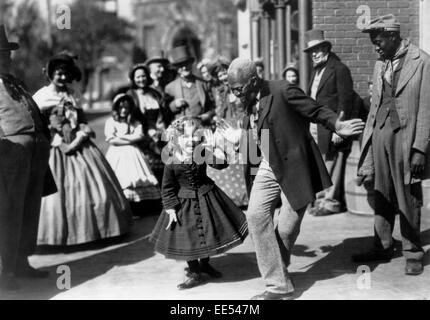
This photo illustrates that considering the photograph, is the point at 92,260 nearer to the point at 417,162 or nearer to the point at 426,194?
the point at 417,162

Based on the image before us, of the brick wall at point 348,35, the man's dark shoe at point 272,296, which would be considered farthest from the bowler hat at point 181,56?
the man's dark shoe at point 272,296

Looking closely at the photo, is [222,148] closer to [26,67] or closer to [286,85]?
[286,85]

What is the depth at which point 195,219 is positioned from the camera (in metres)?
5.32

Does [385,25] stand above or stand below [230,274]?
above

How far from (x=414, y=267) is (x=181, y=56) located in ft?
14.8

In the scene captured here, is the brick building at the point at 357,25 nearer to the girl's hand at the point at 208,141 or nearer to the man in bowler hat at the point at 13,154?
the girl's hand at the point at 208,141

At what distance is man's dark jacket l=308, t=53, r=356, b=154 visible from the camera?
24.6 feet

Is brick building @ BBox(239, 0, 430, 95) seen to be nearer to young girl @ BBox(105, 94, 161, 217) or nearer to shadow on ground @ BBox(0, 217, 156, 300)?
young girl @ BBox(105, 94, 161, 217)

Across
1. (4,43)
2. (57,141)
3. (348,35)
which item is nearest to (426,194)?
(348,35)

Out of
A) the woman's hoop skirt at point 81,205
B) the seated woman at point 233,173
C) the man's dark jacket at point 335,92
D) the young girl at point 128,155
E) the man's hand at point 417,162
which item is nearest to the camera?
the man's hand at point 417,162

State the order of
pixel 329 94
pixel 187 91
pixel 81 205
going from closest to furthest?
pixel 81 205
pixel 329 94
pixel 187 91

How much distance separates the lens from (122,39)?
4731 cm

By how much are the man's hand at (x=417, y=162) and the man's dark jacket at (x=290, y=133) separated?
2.97 feet

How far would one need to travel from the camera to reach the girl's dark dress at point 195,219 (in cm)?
526
